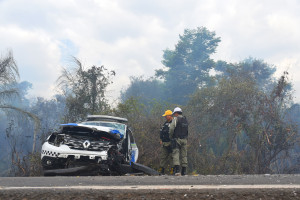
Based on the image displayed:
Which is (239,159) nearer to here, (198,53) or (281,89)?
(281,89)

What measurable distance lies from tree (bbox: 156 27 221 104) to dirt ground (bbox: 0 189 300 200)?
123ft

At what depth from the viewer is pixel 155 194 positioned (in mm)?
3109

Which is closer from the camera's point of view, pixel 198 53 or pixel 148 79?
pixel 198 53

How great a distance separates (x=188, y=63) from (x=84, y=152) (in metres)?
40.1

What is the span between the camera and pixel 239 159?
1320 centimetres

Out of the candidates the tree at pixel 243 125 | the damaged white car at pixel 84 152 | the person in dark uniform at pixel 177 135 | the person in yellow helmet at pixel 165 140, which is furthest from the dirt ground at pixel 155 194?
the tree at pixel 243 125

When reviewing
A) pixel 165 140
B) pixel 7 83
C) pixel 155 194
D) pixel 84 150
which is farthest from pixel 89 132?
pixel 7 83

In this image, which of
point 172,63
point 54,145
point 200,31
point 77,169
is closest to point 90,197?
point 77,169

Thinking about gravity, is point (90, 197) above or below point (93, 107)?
below

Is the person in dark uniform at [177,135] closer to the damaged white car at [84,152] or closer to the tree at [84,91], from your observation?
the damaged white car at [84,152]

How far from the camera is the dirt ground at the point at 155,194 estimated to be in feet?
9.91

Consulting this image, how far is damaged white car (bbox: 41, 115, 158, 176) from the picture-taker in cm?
697

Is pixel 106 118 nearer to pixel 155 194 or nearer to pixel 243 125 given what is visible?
pixel 155 194

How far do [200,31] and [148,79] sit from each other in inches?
429
